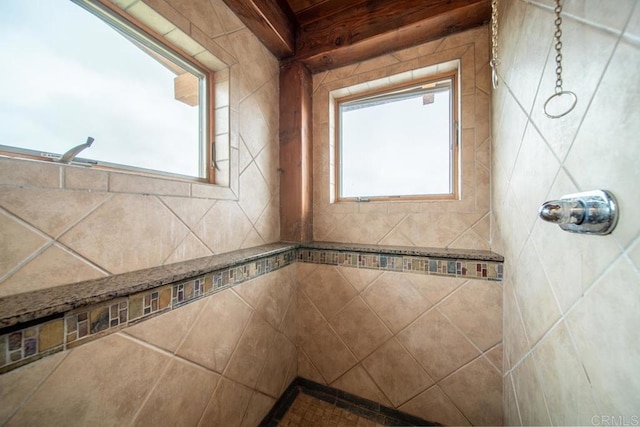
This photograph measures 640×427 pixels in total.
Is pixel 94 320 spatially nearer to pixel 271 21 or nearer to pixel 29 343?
pixel 29 343

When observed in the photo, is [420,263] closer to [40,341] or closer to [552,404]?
[552,404]

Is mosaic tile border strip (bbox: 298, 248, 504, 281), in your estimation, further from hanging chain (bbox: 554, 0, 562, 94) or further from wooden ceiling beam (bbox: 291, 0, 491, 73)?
wooden ceiling beam (bbox: 291, 0, 491, 73)

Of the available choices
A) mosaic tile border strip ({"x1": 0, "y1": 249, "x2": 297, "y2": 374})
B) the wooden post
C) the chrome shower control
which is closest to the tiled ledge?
mosaic tile border strip ({"x1": 0, "y1": 249, "x2": 297, "y2": 374})

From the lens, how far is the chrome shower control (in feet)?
1.13

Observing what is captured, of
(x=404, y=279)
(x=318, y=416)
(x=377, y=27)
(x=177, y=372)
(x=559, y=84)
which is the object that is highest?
(x=377, y=27)

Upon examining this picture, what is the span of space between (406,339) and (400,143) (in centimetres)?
109

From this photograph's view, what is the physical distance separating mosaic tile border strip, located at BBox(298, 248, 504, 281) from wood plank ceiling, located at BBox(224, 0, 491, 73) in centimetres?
115

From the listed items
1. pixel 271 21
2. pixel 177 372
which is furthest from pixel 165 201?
pixel 271 21

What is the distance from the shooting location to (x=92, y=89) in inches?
25.6

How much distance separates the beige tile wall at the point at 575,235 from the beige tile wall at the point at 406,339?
158 mm

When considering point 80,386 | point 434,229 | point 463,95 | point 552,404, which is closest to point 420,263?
point 434,229

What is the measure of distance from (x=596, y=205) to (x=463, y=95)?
3.21 ft

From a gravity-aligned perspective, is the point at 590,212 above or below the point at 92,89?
below

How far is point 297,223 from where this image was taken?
129cm
